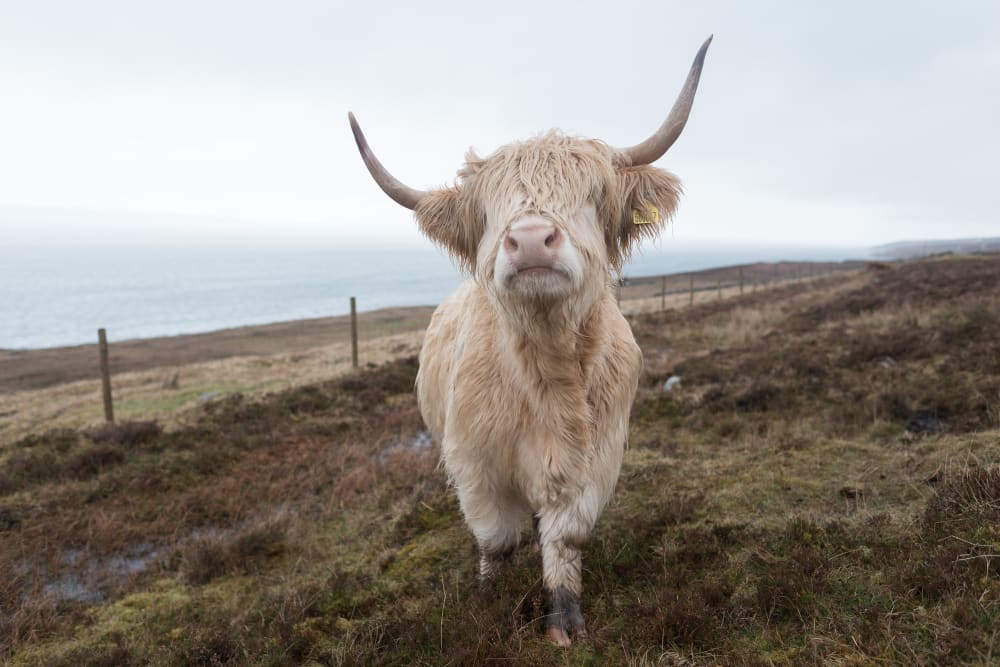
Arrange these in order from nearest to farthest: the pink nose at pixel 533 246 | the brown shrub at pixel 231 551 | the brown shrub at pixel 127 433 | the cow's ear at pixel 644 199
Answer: the pink nose at pixel 533 246
the cow's ear at pixel 644 199
the brown shrub at pixel 231 551
the brown shrub at pixel 127 433

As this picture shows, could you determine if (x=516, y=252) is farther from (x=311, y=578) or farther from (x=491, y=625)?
(x=311, y=578)

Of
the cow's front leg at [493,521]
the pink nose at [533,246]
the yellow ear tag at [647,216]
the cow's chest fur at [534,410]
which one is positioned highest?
the yellow ear tag at [647,216]

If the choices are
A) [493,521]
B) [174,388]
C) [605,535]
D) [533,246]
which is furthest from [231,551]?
[174,388]

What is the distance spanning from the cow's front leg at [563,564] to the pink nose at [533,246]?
1462 millimetres

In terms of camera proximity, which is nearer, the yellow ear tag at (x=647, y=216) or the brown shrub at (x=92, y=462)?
the yellow ear tag at (x=647, y=216)

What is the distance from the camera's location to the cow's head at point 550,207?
7.70 feet

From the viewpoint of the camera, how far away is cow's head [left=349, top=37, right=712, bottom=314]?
7.70 feet

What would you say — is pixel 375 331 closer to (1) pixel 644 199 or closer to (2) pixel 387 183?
(2) pixel 387 183

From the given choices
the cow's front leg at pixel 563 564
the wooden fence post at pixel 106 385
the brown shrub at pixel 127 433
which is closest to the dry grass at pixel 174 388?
the wooden fence post at pixel 106 385

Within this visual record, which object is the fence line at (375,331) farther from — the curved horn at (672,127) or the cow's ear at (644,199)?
the curved horn at (672,127)

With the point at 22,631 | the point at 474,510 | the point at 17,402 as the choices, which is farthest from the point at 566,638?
the point at 17,402

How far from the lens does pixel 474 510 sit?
3402mm

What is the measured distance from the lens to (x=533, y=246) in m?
2.30

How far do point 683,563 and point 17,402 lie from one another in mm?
19853
